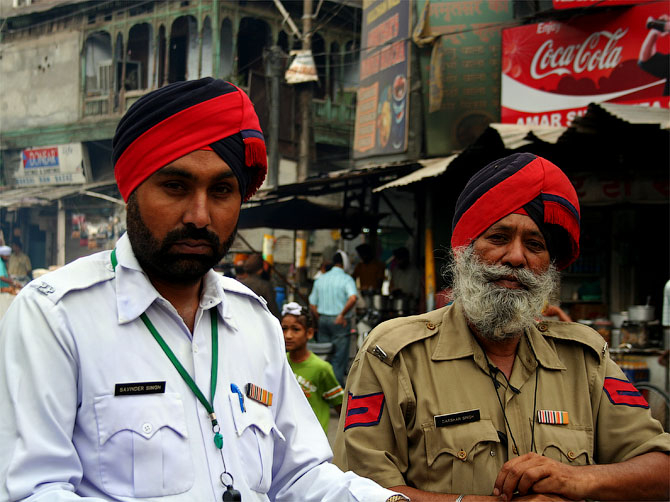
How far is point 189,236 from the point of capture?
5.81 ft

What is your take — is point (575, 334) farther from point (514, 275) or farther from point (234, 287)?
point (234, 287)

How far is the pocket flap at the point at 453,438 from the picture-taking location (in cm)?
239

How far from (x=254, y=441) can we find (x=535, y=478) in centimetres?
93

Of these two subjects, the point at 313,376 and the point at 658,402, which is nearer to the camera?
the point at 313,376

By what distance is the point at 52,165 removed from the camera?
2522 centimetres

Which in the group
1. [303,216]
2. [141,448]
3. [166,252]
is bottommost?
[141,448]

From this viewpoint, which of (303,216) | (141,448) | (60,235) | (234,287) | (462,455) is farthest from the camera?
(60,235)

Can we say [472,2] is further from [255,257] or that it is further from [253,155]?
[253,155]

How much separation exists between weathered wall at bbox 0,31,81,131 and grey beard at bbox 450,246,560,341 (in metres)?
24.3

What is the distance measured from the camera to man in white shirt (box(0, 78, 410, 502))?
1.50 meters

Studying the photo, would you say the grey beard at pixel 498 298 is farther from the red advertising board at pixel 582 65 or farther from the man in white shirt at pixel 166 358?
the red advertising board at pixel 582 65

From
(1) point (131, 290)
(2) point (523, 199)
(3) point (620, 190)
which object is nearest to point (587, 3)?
(3) point (620, 190)

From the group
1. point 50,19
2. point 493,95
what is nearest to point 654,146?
point 493,95

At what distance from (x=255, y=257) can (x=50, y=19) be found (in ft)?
64.0
